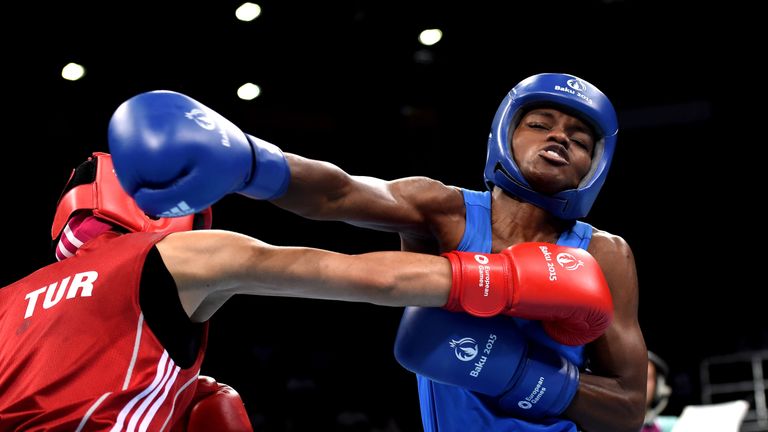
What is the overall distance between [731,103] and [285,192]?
7.64 m

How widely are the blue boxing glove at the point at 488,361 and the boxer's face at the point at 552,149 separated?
449mm

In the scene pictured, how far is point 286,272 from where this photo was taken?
1.94 meters

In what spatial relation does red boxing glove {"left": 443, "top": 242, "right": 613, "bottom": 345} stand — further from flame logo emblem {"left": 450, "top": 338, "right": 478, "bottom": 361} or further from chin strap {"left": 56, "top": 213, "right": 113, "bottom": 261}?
chin strap {"left": 56, "top": 213, "right": 113, "bottom": 261}

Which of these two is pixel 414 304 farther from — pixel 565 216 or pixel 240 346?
pixel 240 346

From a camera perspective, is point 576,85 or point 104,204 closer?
point 104,204

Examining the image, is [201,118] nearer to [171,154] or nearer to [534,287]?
[171,154]

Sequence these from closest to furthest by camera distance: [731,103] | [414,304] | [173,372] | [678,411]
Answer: [173,372], [414,304], [678,411], [731,103]

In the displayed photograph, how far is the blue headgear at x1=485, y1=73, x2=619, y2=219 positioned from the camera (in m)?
2.46

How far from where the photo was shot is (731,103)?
8.66m

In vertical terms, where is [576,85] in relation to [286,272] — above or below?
above

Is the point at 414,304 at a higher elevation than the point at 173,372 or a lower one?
higher

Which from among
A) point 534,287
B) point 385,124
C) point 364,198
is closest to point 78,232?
A: point 364,198

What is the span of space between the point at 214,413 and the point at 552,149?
1162mm

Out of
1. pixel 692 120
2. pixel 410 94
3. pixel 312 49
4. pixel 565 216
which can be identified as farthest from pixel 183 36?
pixel 692 120
